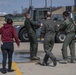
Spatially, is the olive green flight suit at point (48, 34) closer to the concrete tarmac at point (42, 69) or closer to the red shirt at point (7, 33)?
the concrete tarmac at point (42, 69)

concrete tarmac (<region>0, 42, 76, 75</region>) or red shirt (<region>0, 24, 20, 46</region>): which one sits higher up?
red shirt (<region>0, 24, 20, 46</region>)

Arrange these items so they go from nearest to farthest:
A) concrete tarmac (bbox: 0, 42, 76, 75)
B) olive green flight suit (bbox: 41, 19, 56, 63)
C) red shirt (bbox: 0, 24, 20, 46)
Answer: red shirt (bbox: 0, 24, 20, 46)
concrete tarmac (bbox: 0, 42, 76, 75)
olive green flight suit (bbox: 41, 19, 56, 63)

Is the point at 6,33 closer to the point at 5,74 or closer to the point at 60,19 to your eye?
the point at 5,74

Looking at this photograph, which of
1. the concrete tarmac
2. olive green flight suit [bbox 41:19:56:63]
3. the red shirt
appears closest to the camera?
the red shirt

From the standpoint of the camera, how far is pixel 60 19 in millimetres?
23656

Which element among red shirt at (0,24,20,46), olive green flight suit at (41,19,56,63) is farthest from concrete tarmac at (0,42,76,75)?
red shirt at (0,24,20,46)

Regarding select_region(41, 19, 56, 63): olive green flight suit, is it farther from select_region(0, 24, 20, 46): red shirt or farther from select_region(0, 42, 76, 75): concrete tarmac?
select_region(0, 24, 20, 46): red shirt

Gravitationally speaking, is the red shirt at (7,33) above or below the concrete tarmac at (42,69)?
above

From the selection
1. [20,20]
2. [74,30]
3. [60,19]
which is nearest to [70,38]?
[74,30]

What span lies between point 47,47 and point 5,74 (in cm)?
195

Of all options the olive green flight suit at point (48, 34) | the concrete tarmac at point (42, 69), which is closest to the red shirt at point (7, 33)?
the concrete tarmac at point (42, 69)

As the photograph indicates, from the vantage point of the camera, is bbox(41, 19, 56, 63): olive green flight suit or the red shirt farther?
bbox(41, 19, 56, 63): olive green flight suit

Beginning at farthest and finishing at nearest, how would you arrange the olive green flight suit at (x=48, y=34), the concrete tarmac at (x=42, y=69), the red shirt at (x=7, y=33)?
the olive green flight suit at (x=48, y=34)
the concrete tarmac at (x=42, y=69)
the red shirt at (x=7, y=33)

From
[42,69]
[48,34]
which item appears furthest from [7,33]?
[42,69]
